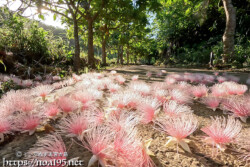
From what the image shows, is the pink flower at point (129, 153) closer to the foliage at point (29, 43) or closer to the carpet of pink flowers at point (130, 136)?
the carpet of pink flowers at point (130, 136)

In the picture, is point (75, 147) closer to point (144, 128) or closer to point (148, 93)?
point (144, 128)

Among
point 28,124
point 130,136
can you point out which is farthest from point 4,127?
point 130,136

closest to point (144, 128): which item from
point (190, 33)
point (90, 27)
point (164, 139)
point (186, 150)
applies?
point (164, 139)

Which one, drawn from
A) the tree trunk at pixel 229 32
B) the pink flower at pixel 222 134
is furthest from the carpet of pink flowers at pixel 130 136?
the tree trunk at pixel 229 32

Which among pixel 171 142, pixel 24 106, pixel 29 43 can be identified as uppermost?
pixel 29 43

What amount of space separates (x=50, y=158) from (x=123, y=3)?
6.57 m

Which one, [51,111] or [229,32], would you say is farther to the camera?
[229,32]

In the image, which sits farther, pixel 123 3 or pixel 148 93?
pixel 123 3

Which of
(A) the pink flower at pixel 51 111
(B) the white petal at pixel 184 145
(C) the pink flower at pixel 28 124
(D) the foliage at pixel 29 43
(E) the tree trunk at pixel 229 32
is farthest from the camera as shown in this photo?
(E) the tree trunk at pixel 229 32

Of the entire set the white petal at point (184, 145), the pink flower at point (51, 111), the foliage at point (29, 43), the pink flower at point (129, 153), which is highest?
the foliage at point (29, 43)

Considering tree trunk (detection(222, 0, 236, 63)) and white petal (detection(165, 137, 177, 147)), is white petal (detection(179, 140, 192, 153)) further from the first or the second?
tree trunk (detection(222, 0, 236, 63))

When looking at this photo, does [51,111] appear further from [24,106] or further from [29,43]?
[29,43]

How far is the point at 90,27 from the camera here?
778 cm

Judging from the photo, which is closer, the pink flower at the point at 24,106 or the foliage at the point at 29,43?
the pink flower at the point at 24,106
